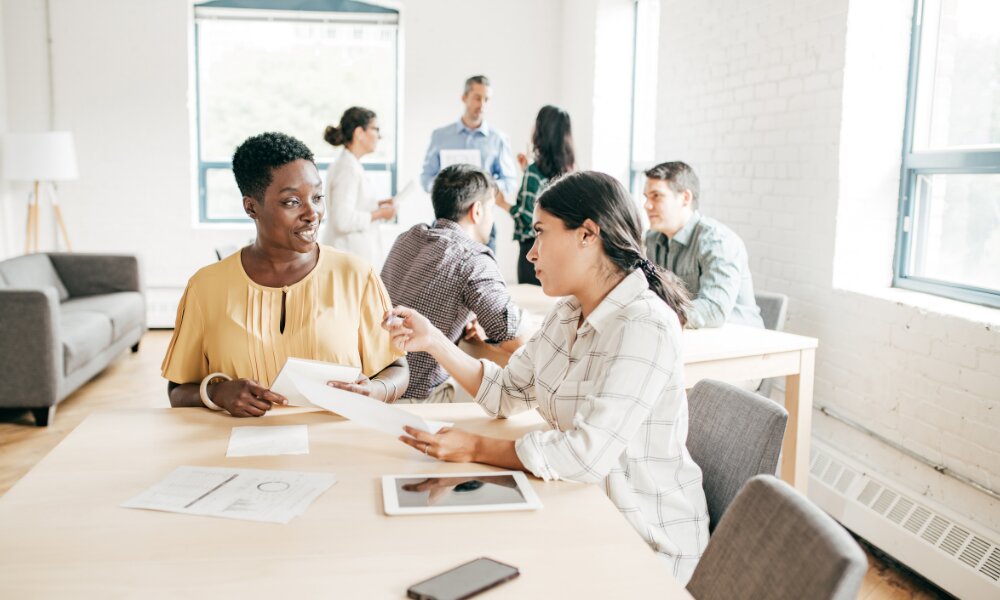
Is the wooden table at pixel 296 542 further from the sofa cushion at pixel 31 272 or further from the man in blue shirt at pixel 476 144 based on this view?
the sofa cushion at pixel 31 272

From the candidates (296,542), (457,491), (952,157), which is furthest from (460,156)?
(296,542)

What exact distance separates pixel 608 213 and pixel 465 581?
880 millimetres

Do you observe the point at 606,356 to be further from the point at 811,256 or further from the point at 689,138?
the point at 689,138

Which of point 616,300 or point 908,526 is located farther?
point 908,526

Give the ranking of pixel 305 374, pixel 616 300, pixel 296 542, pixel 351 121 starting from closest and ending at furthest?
pixel 296 542
pixel 616 300
pixel 305 374
pixel 351 121

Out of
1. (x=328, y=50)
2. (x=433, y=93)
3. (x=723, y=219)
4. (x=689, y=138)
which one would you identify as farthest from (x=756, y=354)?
(x=328, y=50)

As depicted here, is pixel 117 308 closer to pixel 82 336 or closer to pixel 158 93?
pixel 82 336

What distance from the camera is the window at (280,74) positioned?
284 inches

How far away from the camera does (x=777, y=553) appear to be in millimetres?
1268

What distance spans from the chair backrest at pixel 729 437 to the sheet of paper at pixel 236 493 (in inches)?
32.0

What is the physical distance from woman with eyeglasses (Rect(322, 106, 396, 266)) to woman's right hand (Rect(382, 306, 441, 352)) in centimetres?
303

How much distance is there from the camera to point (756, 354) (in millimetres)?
2938

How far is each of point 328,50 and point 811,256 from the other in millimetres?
4916

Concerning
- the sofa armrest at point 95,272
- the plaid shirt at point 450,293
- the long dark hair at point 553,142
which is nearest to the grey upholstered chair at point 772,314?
the plaid shirt at point 450,293
